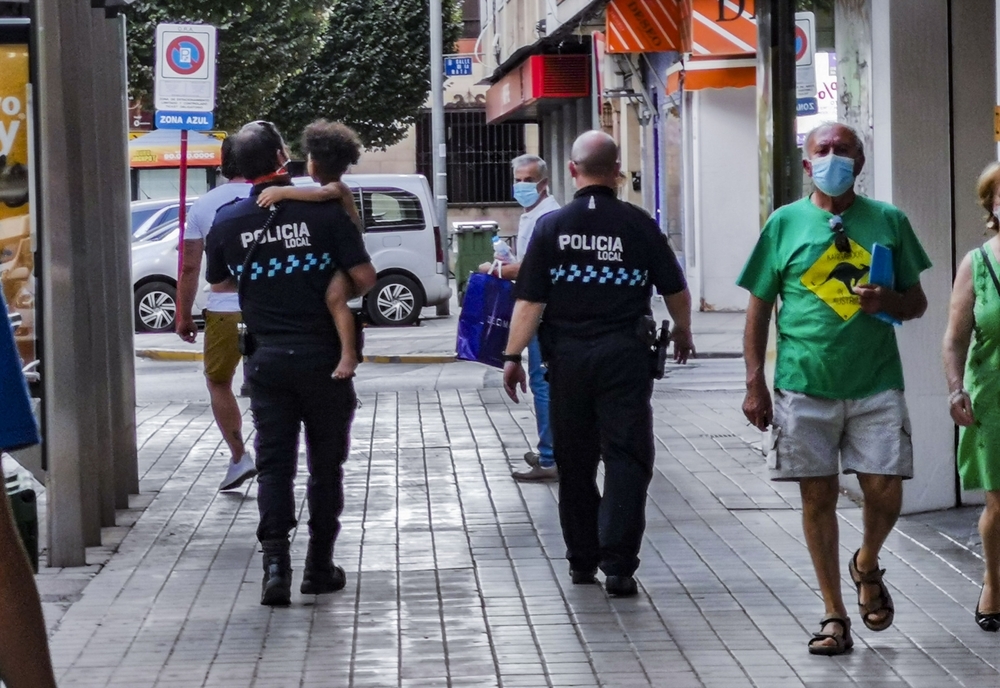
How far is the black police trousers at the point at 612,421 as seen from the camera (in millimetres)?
7211

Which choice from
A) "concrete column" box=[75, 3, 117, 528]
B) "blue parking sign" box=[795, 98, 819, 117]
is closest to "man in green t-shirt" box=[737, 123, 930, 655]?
"concrete column" box=[75, 3, 117, 528]

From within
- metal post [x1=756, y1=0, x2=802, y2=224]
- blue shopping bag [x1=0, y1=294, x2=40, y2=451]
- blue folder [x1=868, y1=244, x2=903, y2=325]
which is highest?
metal post [x1=756, y1=0, x2=802, y2=224]

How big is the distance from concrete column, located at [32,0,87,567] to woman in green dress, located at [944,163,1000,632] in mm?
3761

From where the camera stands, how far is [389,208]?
2384 centimetres

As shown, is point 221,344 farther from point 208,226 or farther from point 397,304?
point 397,304

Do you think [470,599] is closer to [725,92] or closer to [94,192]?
[94,192]

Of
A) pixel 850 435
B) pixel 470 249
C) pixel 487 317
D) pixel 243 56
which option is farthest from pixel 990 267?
pixel 243 56

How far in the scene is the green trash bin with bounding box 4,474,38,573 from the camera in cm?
595

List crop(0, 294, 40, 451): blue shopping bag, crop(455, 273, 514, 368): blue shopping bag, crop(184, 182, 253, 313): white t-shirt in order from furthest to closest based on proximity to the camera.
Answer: crop(455, 273, 514, 368): blue shopping bag → crop(184, 182, 253, 313): white t-shirt → crop(0, 294, 40, 451): blue shopping bag

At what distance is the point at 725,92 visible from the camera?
2359 cm

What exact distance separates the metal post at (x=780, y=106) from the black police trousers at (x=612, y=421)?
361 centimetres

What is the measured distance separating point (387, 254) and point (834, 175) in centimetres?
1788

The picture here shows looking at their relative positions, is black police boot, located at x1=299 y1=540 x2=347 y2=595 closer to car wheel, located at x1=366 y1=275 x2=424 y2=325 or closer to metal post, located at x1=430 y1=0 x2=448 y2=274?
car wheel, located at x1=366 y1=275 x2=424 y2=325

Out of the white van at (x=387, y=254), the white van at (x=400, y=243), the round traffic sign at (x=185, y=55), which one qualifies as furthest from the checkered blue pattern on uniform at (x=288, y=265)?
the white van at (x=400, y=243)
